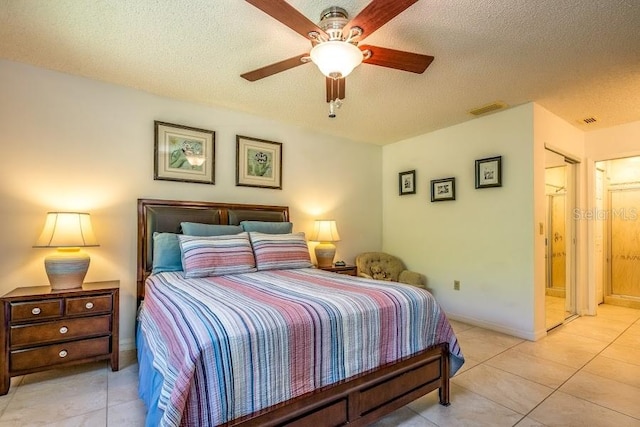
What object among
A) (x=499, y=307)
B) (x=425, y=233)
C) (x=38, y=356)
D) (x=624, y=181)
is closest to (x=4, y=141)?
(x=38, y=356)

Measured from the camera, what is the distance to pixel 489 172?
3656mm

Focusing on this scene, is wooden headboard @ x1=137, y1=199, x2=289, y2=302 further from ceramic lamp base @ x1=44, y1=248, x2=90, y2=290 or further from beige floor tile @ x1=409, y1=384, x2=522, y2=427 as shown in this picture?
beige floor tile @ x1=409, y1=384, x2=522, y2=427

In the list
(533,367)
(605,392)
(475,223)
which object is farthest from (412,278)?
(605,392)

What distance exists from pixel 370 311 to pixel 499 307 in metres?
2.53

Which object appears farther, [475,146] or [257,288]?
[475,146]

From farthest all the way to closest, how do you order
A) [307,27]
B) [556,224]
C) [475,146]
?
1. [556,224]
2. [475,146]
3. [307,27]

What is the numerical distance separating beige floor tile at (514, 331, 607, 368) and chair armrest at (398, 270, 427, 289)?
1.34 metres

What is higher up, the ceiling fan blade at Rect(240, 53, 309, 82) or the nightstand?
the ceiling fan blade at Rect(240, 53, 309, 82)

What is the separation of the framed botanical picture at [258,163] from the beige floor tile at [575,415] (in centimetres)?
314

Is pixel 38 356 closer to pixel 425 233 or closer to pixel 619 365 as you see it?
pixel 425 233

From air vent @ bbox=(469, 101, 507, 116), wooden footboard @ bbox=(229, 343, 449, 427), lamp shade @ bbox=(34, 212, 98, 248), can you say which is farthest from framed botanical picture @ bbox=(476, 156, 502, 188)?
lamp shade @ bbox=(34, 212, 98, 248)

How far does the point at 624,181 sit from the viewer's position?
4820 mm

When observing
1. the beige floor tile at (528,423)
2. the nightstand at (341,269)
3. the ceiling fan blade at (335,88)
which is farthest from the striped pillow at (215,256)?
the beige floor tile at (528,423)

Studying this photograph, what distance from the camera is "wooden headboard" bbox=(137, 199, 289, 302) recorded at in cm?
302
